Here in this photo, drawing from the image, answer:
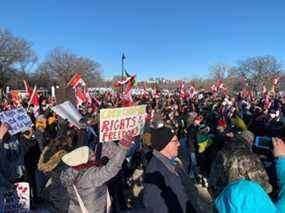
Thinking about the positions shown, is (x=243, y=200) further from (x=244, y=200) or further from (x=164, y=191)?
(x=164, y=191)

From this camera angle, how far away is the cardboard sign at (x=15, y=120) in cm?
870

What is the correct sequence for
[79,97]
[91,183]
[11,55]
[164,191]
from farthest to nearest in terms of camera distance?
[11,55] → [79,97] → [91,183] → [164,191]

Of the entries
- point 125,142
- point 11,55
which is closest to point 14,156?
point 125,142

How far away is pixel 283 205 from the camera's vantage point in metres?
3.49

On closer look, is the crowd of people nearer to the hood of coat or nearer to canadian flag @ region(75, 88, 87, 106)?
the hood of coat

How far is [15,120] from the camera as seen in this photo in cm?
899

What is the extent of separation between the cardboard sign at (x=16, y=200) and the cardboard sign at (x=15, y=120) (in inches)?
67.1

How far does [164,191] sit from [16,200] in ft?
13.0

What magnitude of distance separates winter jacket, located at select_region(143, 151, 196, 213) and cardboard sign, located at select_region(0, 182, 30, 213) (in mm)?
3696

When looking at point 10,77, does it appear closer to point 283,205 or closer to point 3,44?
point 3,44

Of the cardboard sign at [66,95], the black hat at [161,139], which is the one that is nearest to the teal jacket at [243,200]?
the black hat at [161,139]

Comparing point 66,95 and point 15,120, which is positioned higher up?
point 15,120

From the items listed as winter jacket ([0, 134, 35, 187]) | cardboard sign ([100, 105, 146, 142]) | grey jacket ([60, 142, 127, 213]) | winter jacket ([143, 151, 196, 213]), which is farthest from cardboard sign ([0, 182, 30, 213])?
winter jacket ([143, 151, 196, 213])

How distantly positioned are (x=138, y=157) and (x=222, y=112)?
931 cm
